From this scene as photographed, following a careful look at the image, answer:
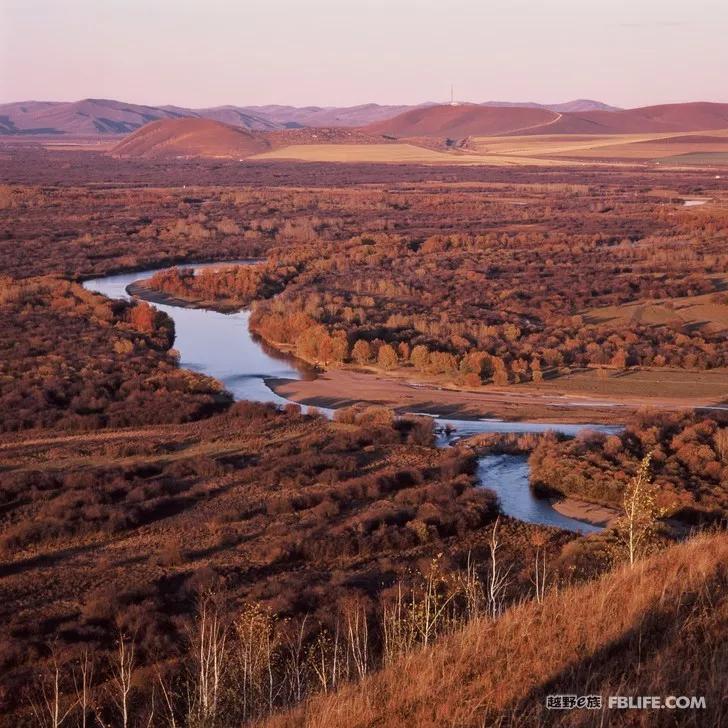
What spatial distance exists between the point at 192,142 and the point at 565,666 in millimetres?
125036

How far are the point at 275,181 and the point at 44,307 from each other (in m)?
53.8

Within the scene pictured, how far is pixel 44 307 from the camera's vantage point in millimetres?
28375

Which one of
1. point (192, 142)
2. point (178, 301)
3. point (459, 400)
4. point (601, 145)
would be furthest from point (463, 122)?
point (459, 400)

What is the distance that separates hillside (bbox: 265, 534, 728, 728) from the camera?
3.64m

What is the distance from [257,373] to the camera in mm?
21891

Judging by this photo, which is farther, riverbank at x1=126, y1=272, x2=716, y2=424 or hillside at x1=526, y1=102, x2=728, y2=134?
hillside at x1=526, y1=102, x2=728, y2=134

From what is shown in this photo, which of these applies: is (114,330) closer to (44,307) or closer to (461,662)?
(44,307)

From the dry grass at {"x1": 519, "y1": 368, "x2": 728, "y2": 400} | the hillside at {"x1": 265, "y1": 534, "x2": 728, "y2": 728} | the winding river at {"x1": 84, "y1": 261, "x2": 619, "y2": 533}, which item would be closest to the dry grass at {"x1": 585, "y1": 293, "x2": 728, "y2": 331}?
the dry grass at {"x1": 519, "y1": 368, "x2": 728, "y2": 400}

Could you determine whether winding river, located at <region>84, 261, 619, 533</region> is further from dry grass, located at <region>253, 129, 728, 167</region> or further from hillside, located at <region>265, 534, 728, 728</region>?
dry grass, located at <region>253, 129, 728, 167</region>

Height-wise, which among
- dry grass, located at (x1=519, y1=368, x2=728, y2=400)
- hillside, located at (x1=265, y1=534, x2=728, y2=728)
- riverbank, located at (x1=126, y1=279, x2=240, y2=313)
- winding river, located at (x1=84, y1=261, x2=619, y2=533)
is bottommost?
winding river, located at (x1=84, y1=261, x2=619, y2=533)

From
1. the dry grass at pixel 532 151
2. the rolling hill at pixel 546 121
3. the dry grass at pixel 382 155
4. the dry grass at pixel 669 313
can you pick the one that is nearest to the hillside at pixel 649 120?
the rolling hill at pixel 546 121

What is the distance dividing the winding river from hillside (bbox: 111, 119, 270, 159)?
8622 cm

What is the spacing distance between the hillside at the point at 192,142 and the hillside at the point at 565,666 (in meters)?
114

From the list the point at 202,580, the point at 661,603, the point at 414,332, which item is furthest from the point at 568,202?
the point at 661,603
